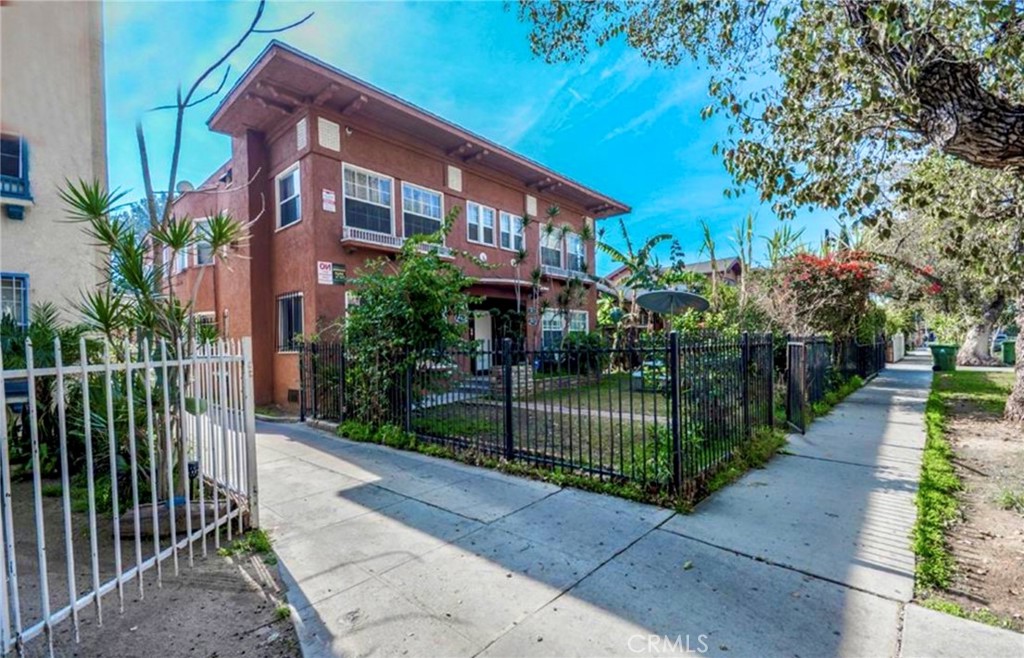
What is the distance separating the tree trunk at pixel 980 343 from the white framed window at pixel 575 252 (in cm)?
2005

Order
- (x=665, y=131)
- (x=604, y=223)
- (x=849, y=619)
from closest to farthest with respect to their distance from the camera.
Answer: (x=849, y=619) < (x=665, y=131) < (x=604, y=223)

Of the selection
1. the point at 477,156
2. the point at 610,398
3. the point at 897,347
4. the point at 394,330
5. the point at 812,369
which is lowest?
the point at 897,347

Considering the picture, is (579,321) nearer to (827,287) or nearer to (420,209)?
(420,209)

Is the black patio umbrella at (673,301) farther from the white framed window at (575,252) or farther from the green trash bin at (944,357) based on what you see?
the green trash bin at (944,357)

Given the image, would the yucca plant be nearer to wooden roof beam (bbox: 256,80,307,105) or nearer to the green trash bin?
wooden roof beam (bbox: 256,80,307,105)

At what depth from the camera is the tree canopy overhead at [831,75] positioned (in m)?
3.90

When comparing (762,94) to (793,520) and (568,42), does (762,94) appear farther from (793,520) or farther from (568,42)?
(793,520)

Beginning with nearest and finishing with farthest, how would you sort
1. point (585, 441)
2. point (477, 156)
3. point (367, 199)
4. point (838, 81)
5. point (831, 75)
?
point (831, 75) < point (838, 81) < point (585, 441) < point (367, 199) < point (477, 156)

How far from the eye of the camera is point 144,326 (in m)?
4.16

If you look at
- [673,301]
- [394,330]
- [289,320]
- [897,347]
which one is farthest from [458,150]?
[897,347]

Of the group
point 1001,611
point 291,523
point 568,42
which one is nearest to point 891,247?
point 568,42

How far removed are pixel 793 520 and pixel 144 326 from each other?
628cm

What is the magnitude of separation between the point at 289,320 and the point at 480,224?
6.80 meters

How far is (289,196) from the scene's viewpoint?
12.2 meters
